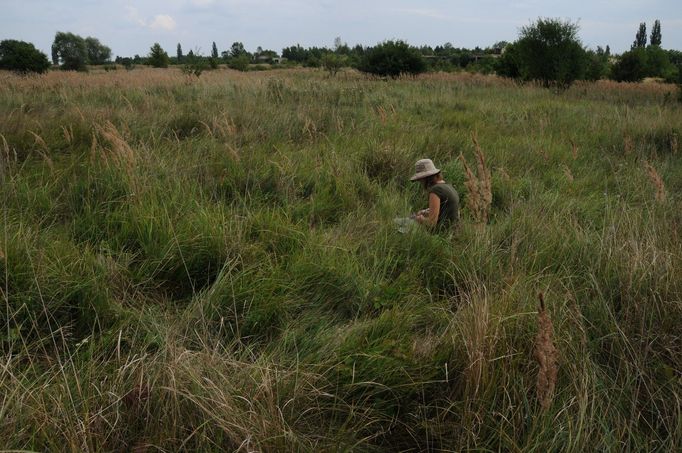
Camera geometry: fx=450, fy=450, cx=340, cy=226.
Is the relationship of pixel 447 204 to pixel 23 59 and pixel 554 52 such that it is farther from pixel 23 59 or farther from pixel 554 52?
pixel 23 59

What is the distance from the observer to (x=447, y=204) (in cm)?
357

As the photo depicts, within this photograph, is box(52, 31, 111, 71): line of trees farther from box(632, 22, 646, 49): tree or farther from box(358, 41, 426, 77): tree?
box(632, 22, 646, 49): tree

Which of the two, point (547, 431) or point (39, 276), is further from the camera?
point (39, 276)

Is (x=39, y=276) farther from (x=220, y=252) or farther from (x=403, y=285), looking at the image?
(x=403, y=285)

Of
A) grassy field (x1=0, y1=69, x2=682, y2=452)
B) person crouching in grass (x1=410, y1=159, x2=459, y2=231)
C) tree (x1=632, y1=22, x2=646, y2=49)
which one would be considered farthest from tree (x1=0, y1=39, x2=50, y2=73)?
tree (x1=632, y1=22, x2=646, y2=49)

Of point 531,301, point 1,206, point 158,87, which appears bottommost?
point 531,301

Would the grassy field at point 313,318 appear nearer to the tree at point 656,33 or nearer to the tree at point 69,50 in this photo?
the tree at point 69,50

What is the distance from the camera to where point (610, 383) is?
5.68 ft

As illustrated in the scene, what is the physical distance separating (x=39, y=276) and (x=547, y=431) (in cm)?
214

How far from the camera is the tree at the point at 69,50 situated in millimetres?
44906

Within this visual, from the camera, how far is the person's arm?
334cm

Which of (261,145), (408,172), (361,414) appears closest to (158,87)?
(261,145)

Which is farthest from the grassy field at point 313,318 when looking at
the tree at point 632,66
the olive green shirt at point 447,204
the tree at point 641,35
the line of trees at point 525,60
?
the tree at point 641,35

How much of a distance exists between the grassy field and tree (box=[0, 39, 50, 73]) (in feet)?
101
